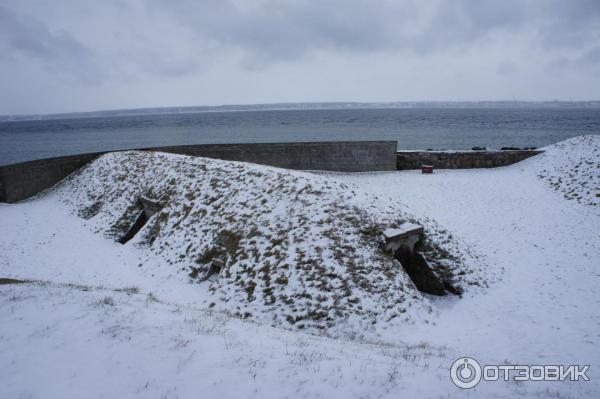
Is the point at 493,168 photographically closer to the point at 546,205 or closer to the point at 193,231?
the point at 546,205

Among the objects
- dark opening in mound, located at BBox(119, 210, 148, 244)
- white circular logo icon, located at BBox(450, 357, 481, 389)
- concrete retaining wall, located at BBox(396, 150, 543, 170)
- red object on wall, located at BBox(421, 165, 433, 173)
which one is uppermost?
concrete retaining wall, located at BBox(396, 150, 543, 170)

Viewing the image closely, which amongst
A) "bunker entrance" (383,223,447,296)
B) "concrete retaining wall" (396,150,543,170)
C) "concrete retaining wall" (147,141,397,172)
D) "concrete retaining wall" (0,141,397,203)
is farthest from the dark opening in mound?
"concrete retaining wall" (396,150,543,170)

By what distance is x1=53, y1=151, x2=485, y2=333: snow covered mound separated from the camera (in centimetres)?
1079

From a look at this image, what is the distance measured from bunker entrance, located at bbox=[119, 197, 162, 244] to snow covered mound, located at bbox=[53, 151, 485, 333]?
293mm

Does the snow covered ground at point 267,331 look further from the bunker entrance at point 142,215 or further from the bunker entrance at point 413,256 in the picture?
the bunker entrance at point 142,215

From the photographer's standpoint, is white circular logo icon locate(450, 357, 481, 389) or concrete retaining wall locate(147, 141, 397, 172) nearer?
white circular logo icon locate(450, 357, 481, 389)

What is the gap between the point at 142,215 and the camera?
1980cm

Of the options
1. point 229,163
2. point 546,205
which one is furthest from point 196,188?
point 546,205

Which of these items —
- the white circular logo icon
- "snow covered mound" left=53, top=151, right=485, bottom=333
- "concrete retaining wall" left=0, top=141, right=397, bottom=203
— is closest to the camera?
the white circular logo icon

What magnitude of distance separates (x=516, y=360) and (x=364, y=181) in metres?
19.6

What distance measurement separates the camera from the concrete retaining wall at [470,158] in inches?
1225

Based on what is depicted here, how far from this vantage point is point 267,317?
10609 mm

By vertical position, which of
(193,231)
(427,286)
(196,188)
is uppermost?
(196,188)

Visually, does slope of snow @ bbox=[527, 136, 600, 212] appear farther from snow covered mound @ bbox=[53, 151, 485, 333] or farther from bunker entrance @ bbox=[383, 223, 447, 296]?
snow covered mound @ bbox=[53, 151, 485, 333]
